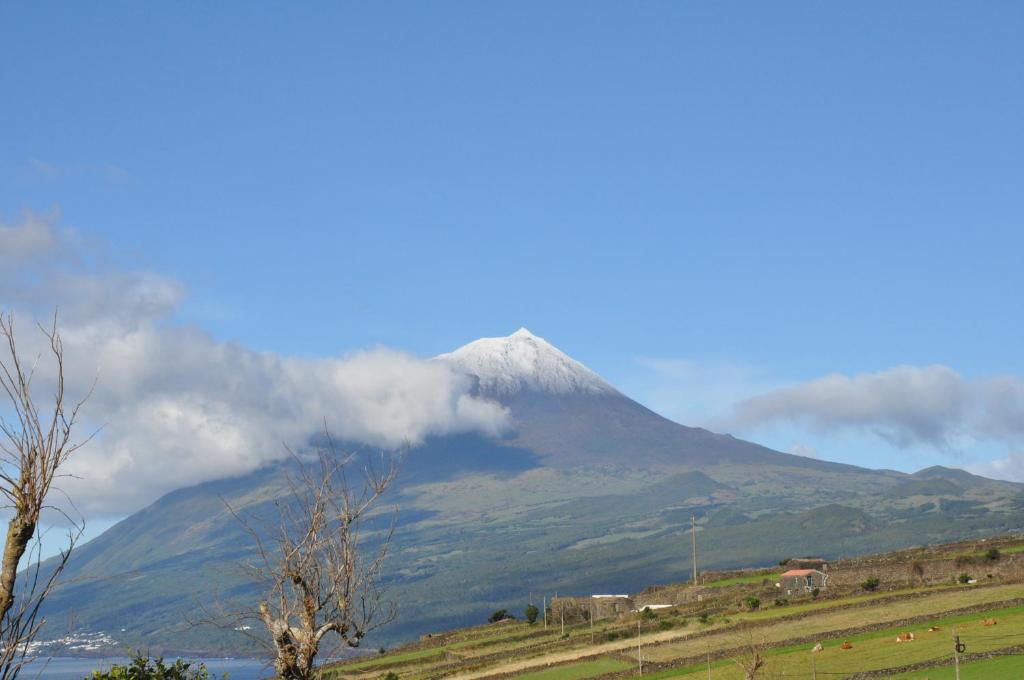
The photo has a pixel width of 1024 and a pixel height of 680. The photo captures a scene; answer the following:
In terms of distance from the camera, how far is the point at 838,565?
81.4 m

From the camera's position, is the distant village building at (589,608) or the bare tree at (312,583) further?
the distant village building at (589,608)

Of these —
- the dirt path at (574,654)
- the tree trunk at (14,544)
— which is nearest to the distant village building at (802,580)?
the dirt path at (574,654)

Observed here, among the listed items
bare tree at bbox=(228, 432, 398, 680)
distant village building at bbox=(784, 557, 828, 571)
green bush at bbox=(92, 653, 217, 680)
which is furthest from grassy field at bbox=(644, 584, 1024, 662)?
bare tree at bbox=(228, 432, 398, 680)

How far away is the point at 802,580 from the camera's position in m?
78.2

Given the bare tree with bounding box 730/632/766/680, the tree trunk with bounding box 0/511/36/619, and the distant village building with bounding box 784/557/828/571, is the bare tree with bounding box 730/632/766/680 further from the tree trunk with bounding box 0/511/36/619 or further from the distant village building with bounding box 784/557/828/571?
the tree trunk with bounding box 0/511/36/619

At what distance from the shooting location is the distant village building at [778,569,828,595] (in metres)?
77.6

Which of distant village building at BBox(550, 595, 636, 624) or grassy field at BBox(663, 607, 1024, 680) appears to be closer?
grassy field at BBox(663, 607, 1024, 680)

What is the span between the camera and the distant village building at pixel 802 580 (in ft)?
254

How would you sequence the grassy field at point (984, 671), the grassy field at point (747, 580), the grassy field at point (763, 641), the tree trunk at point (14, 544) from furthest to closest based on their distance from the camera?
the grassy field at point (747, 580), the grassy field at point (763, 641), the grassy field at point (984, 671), the tree trunk at point (14, 544)

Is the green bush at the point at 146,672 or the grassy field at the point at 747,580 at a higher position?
the green bush at the point at 146,672

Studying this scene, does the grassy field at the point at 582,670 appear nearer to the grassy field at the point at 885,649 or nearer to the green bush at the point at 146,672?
the grassy field at the point at 885,649

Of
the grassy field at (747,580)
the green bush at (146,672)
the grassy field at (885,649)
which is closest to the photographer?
the green bush at (146,672)

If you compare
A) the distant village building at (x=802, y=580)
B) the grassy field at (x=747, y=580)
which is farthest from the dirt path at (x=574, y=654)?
the grassy field at (x=747, y=580)

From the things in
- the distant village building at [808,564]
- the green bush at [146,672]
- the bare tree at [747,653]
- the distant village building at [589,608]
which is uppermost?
the green bush at [146,672]
